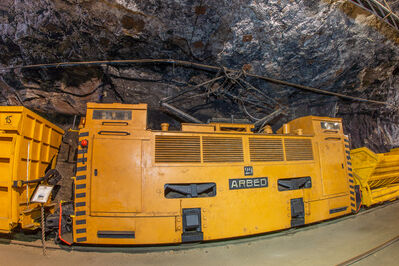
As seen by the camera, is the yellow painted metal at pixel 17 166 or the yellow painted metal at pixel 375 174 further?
the yellow painted metal at pixel 375 174

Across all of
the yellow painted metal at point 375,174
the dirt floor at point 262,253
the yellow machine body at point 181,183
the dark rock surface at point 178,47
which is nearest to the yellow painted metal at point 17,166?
the dirt floor at point 262,253

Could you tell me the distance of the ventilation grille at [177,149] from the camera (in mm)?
3926

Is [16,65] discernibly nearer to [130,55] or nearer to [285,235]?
[130,55]

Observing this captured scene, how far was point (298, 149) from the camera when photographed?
4.87 meters

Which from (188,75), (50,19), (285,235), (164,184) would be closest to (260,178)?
(285,235)

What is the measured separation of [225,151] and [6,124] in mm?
4604

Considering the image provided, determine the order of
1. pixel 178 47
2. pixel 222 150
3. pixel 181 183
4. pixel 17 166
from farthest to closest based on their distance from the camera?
pixel 178 47
pixel 222 150
pixel 181 183
pixel 17 166

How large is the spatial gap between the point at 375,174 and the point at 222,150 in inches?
218

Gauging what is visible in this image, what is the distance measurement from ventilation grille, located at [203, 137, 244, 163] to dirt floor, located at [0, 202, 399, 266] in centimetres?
187

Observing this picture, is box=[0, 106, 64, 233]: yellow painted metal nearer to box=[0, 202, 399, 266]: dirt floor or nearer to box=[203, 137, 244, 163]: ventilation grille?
box=[0, 202, 399, 266]: dirt floor

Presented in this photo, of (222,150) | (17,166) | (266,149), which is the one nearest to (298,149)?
(266,149)

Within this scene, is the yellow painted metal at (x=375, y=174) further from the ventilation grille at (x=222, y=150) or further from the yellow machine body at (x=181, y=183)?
the ventilation grille at (x=222, y=150)

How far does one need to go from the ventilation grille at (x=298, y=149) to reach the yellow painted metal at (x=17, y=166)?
6.08 meters

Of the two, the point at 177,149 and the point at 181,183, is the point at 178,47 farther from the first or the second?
the point at 181,183
